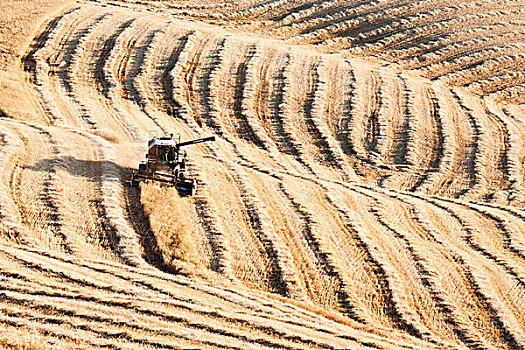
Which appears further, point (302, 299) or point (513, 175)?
point (513, 175)

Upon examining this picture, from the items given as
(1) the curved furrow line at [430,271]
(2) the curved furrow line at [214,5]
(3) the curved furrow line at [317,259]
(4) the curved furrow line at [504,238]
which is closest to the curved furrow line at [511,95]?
(4) the curved furrow line at [504,238]

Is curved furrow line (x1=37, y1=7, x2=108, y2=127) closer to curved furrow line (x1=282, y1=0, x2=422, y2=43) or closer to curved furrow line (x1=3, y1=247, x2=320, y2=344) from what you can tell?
curved furrow line (x1=282, y1=0, x2=422, y2=43)

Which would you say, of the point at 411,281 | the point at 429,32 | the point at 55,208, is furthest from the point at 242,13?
the point at 411,281

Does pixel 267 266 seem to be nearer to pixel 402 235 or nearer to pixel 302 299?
pixel 302 299

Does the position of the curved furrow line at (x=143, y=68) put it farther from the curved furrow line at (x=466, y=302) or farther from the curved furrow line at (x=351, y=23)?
the curved furrow line at (x=466, y=302)

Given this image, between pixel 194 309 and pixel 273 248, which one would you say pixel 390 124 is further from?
pixel 194 309

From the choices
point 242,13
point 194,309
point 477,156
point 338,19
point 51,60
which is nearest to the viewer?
point 194,309

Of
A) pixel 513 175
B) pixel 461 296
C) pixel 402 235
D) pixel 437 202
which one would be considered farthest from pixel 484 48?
pixel 461 296
